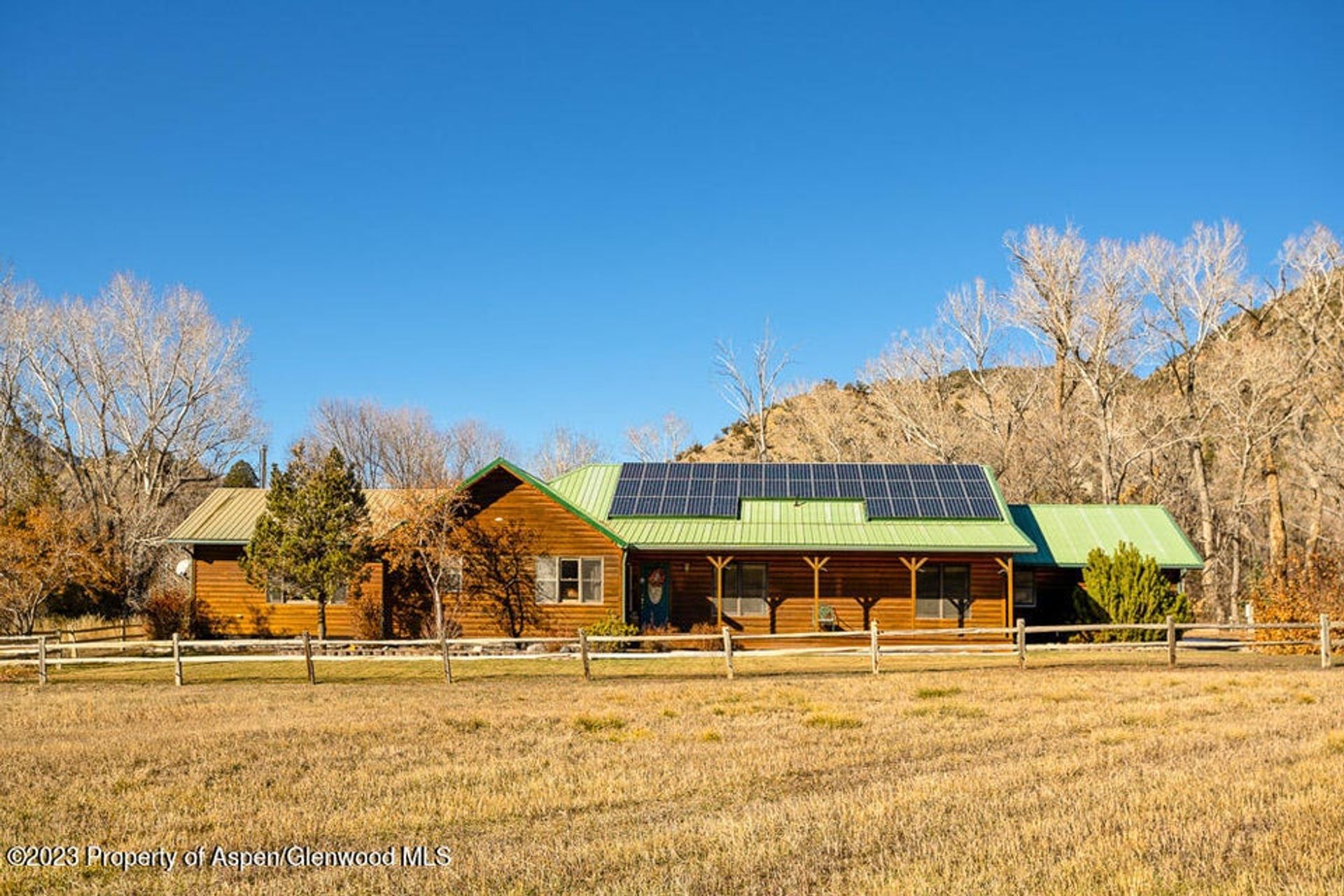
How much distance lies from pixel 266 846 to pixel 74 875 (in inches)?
60.5

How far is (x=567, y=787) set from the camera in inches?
467

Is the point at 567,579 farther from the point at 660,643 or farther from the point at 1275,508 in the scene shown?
the point at 1275,508

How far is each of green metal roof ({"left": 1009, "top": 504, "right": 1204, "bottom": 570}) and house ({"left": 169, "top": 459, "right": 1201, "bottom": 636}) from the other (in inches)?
2.6

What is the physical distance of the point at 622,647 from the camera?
2939 centimetres

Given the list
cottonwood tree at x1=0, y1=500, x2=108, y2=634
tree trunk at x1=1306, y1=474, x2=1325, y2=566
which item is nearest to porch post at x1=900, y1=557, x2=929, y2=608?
tree trunk at x1=1306, y1=474, x2=1325, y2=566

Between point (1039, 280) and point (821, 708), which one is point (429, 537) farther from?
point (1039, 280)

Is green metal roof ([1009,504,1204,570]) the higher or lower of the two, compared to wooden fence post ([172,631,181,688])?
higher

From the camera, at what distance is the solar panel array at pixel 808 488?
33875mm

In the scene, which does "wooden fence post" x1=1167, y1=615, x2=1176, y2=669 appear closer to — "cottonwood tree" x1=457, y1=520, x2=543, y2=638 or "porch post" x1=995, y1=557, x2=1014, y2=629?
"porch post" x1=995, y1=557, x2=1014, y2=629

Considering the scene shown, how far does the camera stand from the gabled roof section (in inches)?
1319

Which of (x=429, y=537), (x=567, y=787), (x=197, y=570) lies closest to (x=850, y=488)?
(x=429, y=537)

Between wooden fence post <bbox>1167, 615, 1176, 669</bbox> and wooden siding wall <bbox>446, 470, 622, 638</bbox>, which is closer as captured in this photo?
wooden fence post <bbox>1167, 615, 1176, 669</bbox>

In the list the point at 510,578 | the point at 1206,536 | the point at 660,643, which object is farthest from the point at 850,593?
the point at 1206,536

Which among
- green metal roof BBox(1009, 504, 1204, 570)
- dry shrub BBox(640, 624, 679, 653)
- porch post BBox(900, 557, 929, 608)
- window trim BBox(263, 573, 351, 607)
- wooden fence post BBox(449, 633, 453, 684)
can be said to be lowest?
dry shrub BBox(640, 624, 679, 653)
